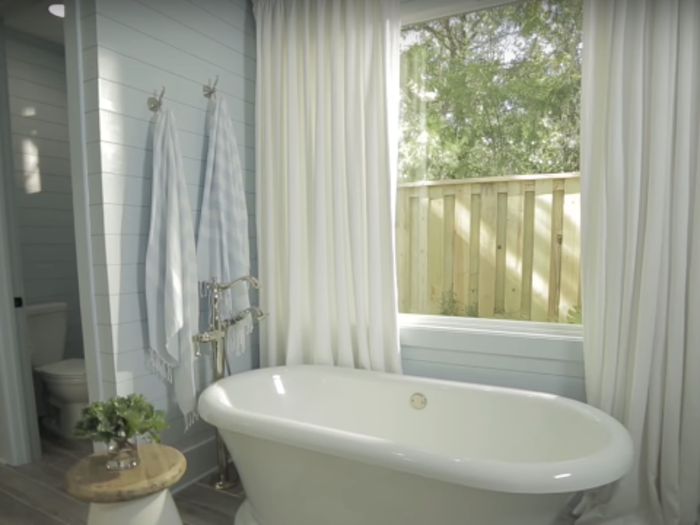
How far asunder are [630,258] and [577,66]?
924 mm

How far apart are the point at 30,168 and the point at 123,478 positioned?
243 cm

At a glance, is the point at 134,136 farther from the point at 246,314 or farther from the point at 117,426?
the point at 117,426

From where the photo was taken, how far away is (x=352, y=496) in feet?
4.59

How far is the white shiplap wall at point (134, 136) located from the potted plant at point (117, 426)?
0.56m

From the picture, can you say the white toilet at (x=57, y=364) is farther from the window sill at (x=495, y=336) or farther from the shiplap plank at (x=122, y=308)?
the window sill at (x=495, y=336)

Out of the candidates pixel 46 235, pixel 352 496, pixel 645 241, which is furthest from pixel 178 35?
pixel 645 241

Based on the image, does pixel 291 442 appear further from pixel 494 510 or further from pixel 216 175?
pixel 216 175

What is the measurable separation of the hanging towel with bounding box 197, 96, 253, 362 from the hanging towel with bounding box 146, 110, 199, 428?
0.14 metres

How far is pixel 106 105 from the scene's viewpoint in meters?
1.71

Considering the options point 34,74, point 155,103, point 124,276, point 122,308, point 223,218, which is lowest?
point 122,308

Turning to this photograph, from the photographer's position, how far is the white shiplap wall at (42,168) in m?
2.70

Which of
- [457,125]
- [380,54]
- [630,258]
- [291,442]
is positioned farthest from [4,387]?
[630,258]

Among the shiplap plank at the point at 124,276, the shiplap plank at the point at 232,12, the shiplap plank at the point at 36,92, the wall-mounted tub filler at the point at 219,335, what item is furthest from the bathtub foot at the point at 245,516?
the shiplap plank at the point at 36,92

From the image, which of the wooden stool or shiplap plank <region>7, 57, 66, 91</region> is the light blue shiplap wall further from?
shiplap plank <region>7, 57, 66, 91</region>
